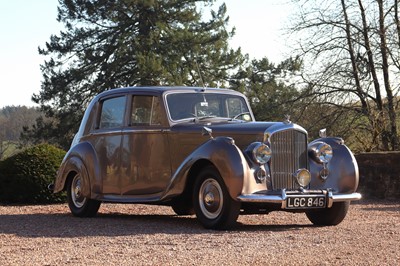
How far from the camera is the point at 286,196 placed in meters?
8.41

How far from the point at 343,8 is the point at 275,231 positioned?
11.4 m

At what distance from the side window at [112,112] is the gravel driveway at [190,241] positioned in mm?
1327

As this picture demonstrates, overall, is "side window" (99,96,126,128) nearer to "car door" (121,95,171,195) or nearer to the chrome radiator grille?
"car door" (121,95,171,195)

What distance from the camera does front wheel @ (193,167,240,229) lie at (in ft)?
27.8

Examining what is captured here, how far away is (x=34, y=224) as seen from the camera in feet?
31.8

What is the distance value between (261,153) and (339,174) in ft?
4.22

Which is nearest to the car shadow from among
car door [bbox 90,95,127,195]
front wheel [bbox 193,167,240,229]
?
front wheel [bbox 193,167,240,229]

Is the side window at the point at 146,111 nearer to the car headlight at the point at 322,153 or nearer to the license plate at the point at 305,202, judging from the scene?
the car headlight at the point at 322,153

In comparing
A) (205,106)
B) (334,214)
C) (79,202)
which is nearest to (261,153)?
(334,214)

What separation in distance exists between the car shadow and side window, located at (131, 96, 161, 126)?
4.29ft

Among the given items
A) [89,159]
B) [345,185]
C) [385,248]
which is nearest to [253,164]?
[345,185]

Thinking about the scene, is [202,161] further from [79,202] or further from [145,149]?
[79,202]

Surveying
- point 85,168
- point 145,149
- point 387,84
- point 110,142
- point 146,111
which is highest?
point 387,84

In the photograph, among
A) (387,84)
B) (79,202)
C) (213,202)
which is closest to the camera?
(213,202)
